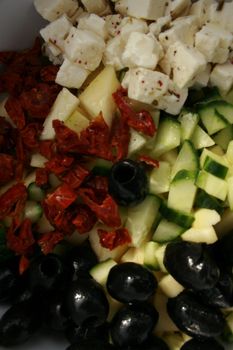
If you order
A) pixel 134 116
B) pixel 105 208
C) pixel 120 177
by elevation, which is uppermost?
pixel 134 116

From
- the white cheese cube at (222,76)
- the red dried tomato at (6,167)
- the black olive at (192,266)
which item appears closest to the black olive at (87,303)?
Result: the black olive at (192,266)

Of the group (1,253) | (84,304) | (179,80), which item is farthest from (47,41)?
(84,304)

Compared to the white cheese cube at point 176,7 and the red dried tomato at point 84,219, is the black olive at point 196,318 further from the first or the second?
the white cheese cube at point 176,7

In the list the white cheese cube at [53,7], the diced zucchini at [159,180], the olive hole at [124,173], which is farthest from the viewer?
the white cheese cube at [53,7]

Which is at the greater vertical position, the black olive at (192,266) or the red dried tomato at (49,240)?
the black olive at (192,266)

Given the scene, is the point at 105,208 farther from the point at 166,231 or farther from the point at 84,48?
the point at 84,48

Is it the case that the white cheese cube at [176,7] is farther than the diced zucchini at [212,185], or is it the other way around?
the white cheese cube at [176,7]

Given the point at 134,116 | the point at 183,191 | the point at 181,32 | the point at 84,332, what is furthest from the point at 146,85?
the point at 84,332

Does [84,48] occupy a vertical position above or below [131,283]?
above
